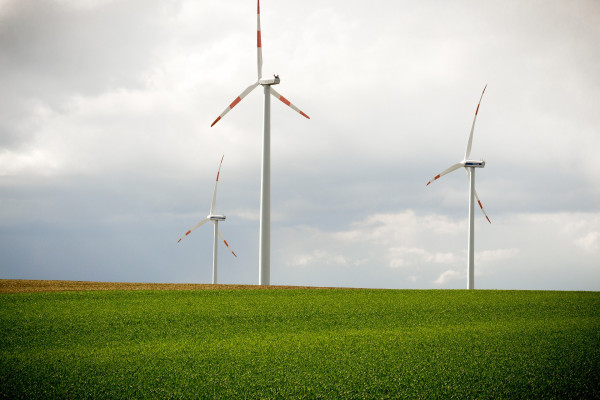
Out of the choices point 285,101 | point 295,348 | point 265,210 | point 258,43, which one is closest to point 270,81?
point 285,101

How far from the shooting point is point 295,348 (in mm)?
14820

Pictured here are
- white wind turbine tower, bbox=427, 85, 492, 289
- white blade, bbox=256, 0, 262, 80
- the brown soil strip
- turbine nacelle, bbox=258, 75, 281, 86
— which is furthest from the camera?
white wind turbine tower, bbox=427, 85, 492, 289

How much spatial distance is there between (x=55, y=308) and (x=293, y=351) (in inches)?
505

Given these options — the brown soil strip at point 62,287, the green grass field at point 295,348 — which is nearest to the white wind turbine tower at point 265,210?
the brown soil strip at point 62,287

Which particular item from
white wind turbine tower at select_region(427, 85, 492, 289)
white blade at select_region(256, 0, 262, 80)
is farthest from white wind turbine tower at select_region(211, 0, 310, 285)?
white wind turbine tower at select_region(427, 85, 492, 289)

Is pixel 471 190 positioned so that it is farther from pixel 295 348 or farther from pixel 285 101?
pixel 295 348

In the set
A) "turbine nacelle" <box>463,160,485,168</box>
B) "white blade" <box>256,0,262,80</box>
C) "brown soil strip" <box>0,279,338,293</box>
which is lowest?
"brown soil strip" <box>0,279,338,293</box>

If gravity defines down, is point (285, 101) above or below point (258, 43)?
below

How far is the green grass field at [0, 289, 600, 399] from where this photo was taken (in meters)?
11.3

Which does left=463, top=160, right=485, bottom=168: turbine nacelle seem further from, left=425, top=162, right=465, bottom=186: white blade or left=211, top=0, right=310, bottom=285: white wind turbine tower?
left=211, top=0, right=310, bottom=285: white wind turbine tower

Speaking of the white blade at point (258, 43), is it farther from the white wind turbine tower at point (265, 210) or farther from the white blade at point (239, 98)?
the white wind turbine tower at point (265, 210)

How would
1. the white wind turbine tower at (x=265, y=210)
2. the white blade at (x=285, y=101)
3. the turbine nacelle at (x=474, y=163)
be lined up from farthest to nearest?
the turbine nacelle at (x=474, y=163) < the white blade at (x=285, y=101) < the white wind turbine tower at (x=265, y=210)

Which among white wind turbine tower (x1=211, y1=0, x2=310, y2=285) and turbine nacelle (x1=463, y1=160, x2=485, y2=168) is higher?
turbine nacelle (x1=463, y1=160, x2=485, y2=168)

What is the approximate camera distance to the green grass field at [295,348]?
11336mm
